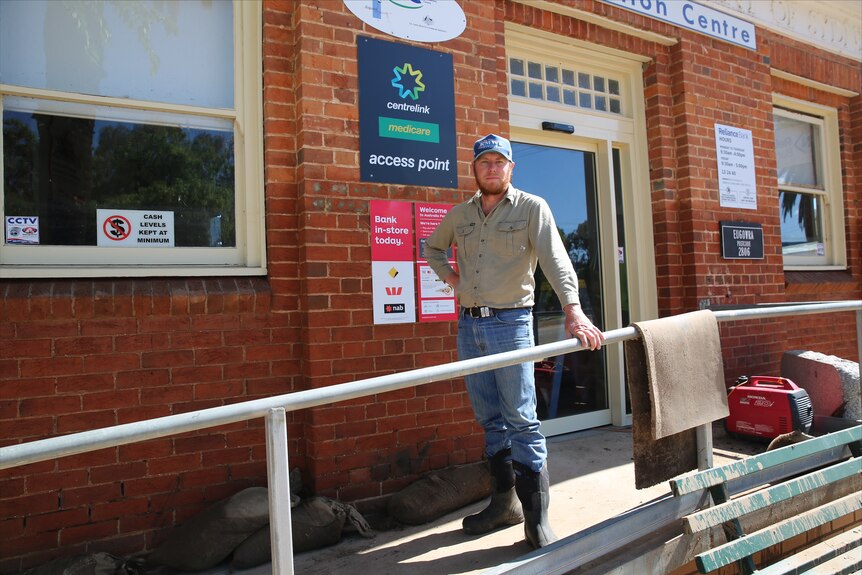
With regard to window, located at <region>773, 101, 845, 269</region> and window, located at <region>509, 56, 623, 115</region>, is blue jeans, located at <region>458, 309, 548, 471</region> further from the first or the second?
window, located at <region>773, 101, 845, 269</region>

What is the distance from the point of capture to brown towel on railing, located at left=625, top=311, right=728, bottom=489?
2.70 metres

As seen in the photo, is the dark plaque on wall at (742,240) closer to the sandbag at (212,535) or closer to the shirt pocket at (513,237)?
the shirt pocket at (513,237)

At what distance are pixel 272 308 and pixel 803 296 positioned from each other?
547 centimetres

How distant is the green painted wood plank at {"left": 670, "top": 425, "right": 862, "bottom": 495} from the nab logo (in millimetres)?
1750

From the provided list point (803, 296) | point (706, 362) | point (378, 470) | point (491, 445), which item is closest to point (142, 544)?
point (378, 470)

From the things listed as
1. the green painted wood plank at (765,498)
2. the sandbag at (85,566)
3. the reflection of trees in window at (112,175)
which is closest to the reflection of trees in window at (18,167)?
the reflection of trees in window at (112,175)

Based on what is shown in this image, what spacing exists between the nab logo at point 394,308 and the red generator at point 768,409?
238 cm

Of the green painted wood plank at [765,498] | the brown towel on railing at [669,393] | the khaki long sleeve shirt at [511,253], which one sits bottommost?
the green painted wood plank at [765,498]

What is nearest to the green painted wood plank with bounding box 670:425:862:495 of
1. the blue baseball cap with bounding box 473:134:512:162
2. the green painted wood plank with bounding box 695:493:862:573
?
the green painted wood plank with bounding box 695:493:862:573

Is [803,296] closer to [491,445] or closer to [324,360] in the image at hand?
[491,445]

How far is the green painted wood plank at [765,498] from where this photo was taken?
265 cm

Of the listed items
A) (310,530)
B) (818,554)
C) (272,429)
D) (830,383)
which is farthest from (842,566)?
(272,429)

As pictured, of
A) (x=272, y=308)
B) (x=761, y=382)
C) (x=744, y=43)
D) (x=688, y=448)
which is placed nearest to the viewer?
(x=688, y=448)

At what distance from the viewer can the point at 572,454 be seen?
4316mm
